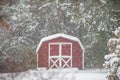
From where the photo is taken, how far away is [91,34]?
22.8 meters

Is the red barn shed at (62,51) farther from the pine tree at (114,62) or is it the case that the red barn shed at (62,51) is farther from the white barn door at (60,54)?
the pine tree at (114,62)

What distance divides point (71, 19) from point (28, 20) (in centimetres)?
281

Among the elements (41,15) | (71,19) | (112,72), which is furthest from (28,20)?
(112,72)

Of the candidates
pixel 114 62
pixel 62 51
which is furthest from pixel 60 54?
pixel 114 62

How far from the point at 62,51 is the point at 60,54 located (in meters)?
0.20

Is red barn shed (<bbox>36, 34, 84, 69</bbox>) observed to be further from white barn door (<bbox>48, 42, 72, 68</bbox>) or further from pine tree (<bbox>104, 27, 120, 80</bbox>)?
pine tree (<bbox>104, 27, 120, 80</bbox>)

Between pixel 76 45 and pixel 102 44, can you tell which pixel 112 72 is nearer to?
pixel 76 45

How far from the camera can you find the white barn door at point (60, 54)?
18.6 m

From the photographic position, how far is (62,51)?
1883 centimetres

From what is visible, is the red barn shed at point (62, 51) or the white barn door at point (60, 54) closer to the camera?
the white barn door at point (60, 54)

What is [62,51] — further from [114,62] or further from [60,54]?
[114,62]

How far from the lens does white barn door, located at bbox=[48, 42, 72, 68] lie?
61.0 feet

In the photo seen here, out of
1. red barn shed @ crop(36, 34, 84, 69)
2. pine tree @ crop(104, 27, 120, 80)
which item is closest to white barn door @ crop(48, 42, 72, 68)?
red barn shed @ crop(36, 34, 84, 69)

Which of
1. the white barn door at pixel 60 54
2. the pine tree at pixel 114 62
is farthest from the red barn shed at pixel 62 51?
the pine tree at pixel 114 62
